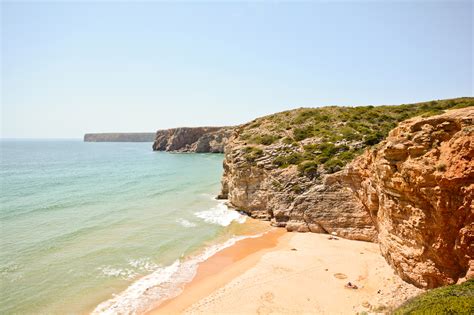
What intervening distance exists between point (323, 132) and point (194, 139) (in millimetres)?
99840

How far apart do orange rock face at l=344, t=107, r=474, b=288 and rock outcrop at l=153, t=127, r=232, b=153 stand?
9965 centimetres

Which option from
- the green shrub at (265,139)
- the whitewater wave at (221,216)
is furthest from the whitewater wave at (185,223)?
the green shrub at (265,139)

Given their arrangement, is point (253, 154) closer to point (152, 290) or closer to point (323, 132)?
point (323, 132)

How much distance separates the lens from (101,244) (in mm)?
21625

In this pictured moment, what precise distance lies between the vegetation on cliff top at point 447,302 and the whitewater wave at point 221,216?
1852 centimetres

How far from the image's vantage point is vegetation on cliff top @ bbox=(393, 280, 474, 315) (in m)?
7.93

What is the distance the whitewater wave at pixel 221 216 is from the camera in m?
27.3

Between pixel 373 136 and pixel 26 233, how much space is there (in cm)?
3139

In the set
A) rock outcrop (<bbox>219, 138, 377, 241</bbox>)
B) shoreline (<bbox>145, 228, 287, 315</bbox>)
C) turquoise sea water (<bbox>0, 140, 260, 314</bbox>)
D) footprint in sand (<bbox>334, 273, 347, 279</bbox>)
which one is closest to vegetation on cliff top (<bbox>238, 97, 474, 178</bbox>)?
rock outcrop (<bbox>219, 138, 377, 241</bbox>)

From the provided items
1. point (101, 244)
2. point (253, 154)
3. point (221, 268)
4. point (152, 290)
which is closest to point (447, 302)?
point (221, 268)

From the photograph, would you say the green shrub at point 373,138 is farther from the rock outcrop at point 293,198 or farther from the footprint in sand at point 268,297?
the footprint in sand at point 268,297

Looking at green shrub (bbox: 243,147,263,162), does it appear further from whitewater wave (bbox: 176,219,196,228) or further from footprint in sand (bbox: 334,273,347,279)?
footprint in sand (bbox: 334,273,347,279)

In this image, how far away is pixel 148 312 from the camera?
44.2 ft

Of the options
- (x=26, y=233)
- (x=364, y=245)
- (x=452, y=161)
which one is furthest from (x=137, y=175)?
(x=452, y=161)
